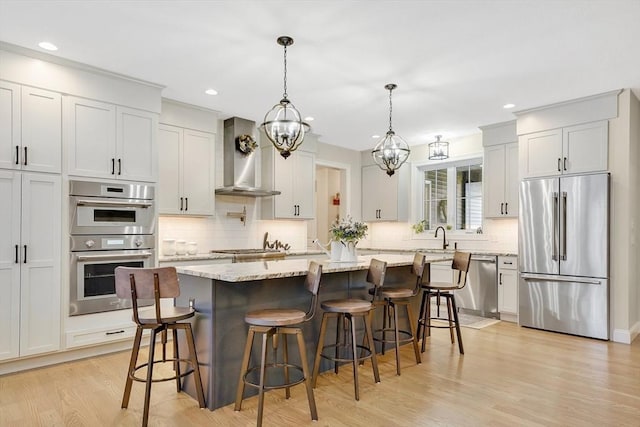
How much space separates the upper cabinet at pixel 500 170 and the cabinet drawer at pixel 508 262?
0.63 meters

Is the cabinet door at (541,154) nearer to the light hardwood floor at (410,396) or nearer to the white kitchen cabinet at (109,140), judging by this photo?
the light hardwood floor at (410,396)

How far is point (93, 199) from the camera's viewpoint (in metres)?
3.90

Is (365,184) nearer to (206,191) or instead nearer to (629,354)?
(206,191)

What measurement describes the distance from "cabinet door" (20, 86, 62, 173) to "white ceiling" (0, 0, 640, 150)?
0.42 metres

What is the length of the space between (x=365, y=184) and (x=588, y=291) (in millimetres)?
4035

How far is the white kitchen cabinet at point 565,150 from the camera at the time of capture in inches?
184

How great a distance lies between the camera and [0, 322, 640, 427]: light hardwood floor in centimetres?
262

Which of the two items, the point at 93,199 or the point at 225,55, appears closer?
the point at 225,55

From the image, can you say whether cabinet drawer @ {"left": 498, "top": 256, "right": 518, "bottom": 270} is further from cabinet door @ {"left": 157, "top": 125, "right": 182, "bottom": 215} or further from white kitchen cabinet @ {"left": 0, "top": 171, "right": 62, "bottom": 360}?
white kitchen cabinet @ {"left": 0, "top": 171, "right": 62, "bottom": 360}

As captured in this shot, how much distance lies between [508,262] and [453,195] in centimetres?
171

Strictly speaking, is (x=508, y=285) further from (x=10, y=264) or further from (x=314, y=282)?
(x=10, y=264)

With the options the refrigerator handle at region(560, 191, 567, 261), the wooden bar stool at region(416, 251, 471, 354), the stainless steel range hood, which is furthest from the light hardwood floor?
the stainless steel range hood

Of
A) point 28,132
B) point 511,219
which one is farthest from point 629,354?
point 28,132

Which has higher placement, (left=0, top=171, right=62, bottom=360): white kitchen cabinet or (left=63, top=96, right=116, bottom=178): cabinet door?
(left=63, top=96, right=116, bottom=178): cabinet door
